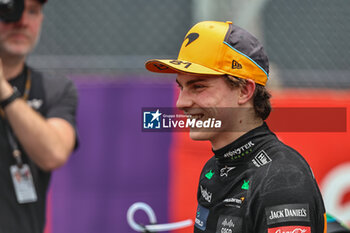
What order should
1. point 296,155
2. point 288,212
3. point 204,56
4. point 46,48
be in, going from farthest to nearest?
point 46,48 → point 204,56 → point 296,155 → point 288,212

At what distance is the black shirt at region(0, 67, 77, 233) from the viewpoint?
2764 millimetres

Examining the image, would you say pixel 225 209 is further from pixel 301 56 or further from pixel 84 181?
pixel 301 56

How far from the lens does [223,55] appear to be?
5.51 feet

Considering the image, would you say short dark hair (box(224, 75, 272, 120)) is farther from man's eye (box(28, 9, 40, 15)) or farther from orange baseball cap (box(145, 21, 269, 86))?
man's eye (box(28, 9, 40, 15))

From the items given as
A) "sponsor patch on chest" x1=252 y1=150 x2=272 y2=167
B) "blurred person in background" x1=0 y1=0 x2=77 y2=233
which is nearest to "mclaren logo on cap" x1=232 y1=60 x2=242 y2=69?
"sponsor patch on chest" x1=252 y1=150 x2=272 y2=167

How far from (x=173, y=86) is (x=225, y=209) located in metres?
2.42

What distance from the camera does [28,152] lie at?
8.92 ft

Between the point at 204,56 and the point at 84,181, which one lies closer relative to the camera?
the point at 204,56

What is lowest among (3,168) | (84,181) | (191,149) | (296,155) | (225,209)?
(84,181)

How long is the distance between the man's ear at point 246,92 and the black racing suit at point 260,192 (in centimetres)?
11

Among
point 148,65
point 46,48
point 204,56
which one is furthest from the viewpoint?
point 46,48

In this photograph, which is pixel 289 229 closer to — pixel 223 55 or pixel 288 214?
pixel 288 214

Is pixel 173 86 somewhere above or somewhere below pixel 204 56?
below

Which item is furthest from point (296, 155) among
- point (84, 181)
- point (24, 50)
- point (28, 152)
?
point (84, 181)
